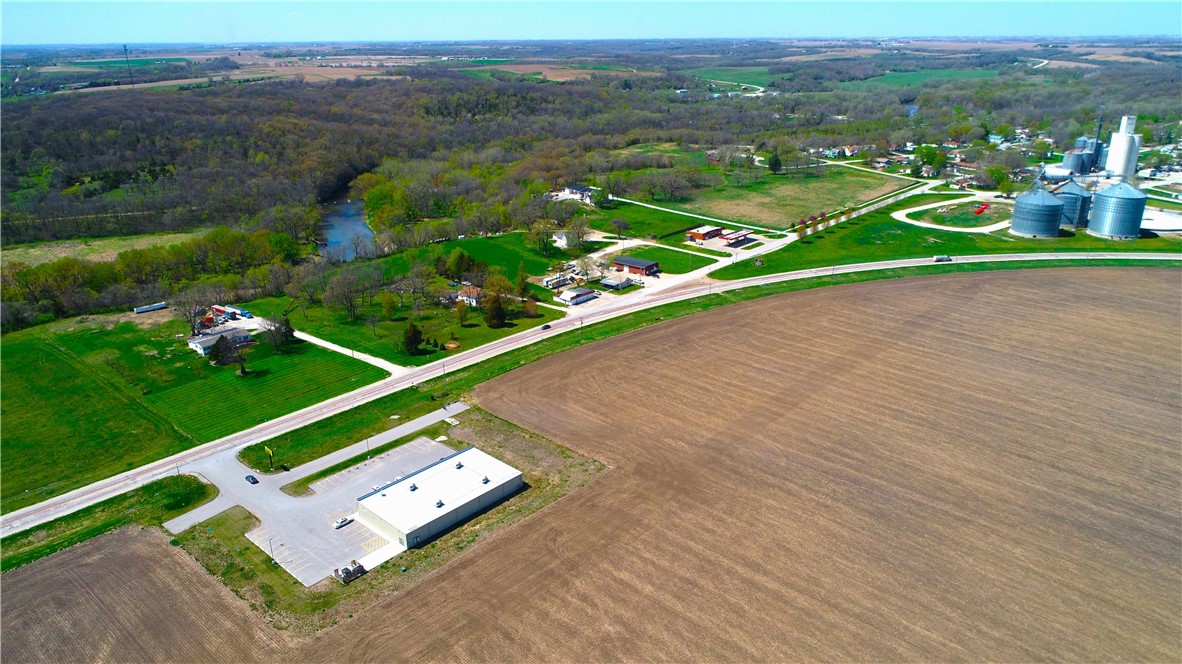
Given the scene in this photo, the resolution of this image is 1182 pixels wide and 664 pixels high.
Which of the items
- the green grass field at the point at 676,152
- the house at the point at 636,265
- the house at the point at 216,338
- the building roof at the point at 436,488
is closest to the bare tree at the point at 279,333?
the house at the point at 216,338

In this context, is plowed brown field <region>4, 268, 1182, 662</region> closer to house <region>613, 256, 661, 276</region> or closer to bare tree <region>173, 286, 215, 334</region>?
house <region>613, 256, 661, 276</region>

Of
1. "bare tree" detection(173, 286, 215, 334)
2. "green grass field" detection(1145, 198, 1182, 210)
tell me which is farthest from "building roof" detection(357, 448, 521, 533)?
"green grass field" detection(1145, 198, 1182, 210)

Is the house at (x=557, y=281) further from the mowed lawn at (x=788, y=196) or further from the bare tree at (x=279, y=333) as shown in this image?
the mowed lawn at (x=788, y=196)

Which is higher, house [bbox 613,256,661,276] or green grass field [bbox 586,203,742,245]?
green grass field [bbox 586,203,742,245]

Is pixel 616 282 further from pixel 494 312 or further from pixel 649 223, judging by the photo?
pixel 649 223

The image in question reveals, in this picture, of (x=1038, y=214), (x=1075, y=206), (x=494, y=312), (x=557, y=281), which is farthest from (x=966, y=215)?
(x=494, y=312)
